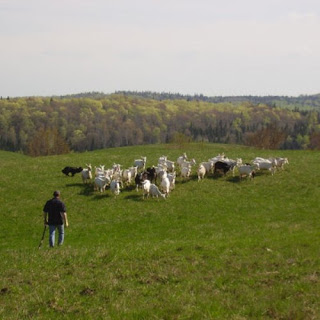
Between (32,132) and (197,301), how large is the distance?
187036 mm

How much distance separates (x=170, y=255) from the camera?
56.3 feet

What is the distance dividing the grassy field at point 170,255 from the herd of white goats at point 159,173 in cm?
98

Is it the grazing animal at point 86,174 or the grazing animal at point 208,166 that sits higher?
the grazing animal at point 208,166

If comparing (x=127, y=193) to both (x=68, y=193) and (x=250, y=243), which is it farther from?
(x=250, y=243)

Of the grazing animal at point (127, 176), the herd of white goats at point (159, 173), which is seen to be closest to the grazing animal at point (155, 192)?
the herd of white goats at point (159, 173)

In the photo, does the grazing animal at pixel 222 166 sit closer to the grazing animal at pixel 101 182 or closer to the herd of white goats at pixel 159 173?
the herd of white goats at pixel 159 173

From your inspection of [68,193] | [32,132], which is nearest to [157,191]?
[68,193]

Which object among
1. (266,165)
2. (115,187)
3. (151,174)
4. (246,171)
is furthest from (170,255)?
(266,165)

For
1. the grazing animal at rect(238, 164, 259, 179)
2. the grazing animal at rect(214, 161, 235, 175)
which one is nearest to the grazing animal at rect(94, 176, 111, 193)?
the grazing animal at rect(214, 161, 235, 175)

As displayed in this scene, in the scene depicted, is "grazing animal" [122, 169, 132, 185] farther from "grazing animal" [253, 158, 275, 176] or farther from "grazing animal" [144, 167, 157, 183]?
→ "grazing animal" [253, 158, 275, 176]

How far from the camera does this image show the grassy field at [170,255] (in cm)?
1229

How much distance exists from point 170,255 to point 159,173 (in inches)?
724

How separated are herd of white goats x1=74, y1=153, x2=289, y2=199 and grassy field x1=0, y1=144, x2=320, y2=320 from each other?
3.20 feet

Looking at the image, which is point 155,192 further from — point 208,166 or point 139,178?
point 208,166
